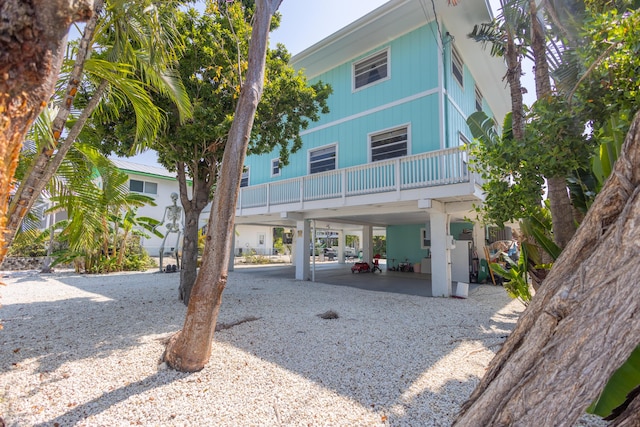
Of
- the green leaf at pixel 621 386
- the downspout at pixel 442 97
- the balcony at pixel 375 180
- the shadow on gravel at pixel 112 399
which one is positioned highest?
the downspout at pixel 442 97

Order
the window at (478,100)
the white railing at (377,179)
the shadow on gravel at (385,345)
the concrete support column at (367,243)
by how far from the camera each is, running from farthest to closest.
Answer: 1. the concrete support column at (367,243)
2. the window at (478,100)
3. the white railing at (377,179)
4. the shadow on gravel at (385,345)

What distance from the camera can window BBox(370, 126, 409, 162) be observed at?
11.5 m

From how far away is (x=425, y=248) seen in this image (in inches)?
645

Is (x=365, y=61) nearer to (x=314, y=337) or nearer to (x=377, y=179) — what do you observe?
(x=377, y=179)

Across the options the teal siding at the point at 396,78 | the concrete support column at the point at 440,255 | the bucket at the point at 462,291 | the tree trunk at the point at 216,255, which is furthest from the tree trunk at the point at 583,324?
the teal siding at the point at 396,78

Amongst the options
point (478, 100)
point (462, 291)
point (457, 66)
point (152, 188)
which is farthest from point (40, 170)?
point (152, 188)

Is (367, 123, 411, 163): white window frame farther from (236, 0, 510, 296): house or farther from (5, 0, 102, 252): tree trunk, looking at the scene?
(5, 0, 102, 252): tree trunk

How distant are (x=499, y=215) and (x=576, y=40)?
3.26 m

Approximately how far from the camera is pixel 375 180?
10.2 meters

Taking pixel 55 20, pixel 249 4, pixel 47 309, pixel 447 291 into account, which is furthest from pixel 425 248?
pixel 55 20

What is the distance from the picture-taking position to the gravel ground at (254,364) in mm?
3102

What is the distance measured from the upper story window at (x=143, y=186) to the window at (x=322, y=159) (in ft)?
50.1

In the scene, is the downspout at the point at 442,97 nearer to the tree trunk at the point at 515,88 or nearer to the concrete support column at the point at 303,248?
the tree trunk at the point at 515,88

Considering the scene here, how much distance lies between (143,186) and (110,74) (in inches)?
866
